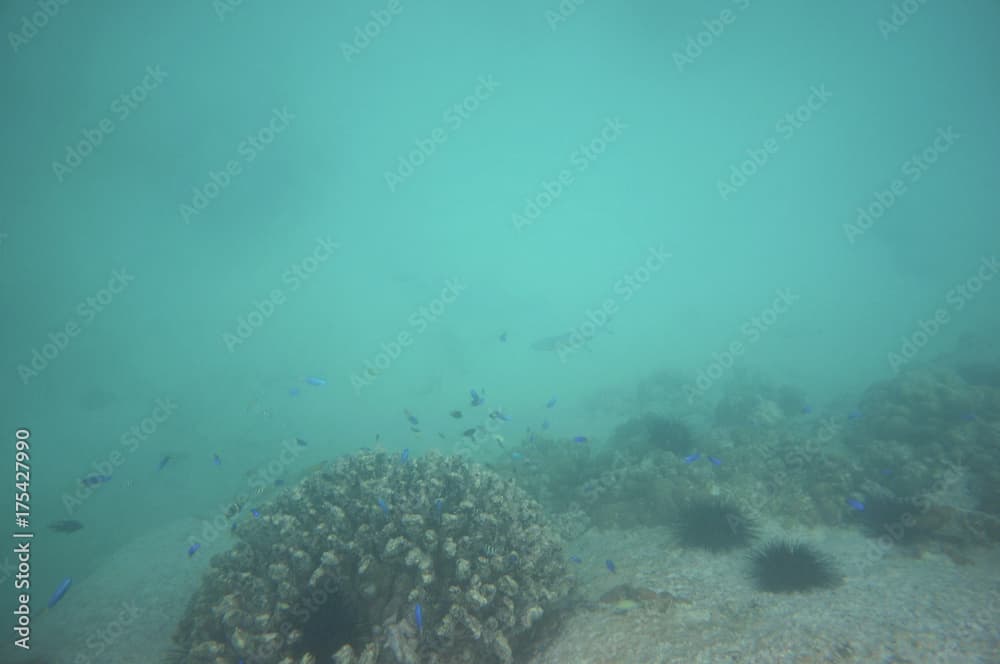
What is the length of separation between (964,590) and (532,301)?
72392 millimetres

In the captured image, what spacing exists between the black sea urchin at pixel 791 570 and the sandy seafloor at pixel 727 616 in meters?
0.18

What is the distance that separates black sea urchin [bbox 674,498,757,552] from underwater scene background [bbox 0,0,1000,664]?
6cm

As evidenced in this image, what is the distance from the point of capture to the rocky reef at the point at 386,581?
15.4 feet

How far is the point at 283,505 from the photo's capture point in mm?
7504

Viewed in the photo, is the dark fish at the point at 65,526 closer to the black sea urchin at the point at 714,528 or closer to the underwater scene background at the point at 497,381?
the underwater scene background at the point at 497,381

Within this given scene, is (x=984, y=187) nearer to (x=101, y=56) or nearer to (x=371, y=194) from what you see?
(x=371, y=194)

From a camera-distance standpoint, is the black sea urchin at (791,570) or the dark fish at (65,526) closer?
the black sea urchin at (791,570)

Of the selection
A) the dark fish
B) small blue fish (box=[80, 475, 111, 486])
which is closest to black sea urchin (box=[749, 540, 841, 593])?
small blue fish (box=[80, 475, 111, 486])

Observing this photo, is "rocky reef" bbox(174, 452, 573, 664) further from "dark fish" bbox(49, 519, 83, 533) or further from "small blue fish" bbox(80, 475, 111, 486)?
"dark fish" bbox(49, 519, 83, 533)

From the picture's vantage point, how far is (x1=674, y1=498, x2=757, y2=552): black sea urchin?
700 centimetres

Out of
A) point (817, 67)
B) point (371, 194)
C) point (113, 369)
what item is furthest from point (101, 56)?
point (817, 67)

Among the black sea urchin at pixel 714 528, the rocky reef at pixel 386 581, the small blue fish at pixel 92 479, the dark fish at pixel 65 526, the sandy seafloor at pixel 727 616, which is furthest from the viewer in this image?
the dark fish at pixel 65 526

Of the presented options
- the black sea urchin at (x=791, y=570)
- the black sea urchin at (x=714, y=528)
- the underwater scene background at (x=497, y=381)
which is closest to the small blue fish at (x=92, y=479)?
the underwater scene background at (x=497, y=381)

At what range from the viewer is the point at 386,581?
17.6 ft
